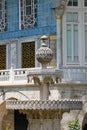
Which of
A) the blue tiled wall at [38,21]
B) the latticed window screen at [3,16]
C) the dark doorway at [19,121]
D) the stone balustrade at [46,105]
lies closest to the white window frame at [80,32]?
the blue tiled wall at [38,21]

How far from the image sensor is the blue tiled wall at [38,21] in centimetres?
2103

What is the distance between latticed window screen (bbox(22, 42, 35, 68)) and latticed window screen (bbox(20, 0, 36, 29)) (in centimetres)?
74

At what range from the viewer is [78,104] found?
461 inches

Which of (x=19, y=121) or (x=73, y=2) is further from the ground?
(x=73, y=2)

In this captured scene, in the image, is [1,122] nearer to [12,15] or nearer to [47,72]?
[12,15]

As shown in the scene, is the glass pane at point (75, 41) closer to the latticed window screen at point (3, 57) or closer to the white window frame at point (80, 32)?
the white window frame at point (80, 32)

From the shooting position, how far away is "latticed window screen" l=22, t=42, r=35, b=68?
853 inches

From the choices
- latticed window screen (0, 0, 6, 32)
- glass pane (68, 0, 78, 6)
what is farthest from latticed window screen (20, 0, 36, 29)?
glass pane (68, 0, 78, 6)

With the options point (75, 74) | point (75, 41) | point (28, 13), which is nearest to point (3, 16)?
point (28, 13)

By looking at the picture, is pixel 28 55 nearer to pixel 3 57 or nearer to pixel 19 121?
pixel 3 57

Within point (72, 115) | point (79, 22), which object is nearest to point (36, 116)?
point (72, 115)

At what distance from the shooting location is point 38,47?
21.5 metres

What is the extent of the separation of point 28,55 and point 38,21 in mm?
1380

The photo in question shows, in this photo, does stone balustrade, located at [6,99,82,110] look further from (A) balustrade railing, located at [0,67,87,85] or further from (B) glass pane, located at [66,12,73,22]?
(B) glass pane, located at [66,12,73,22]
